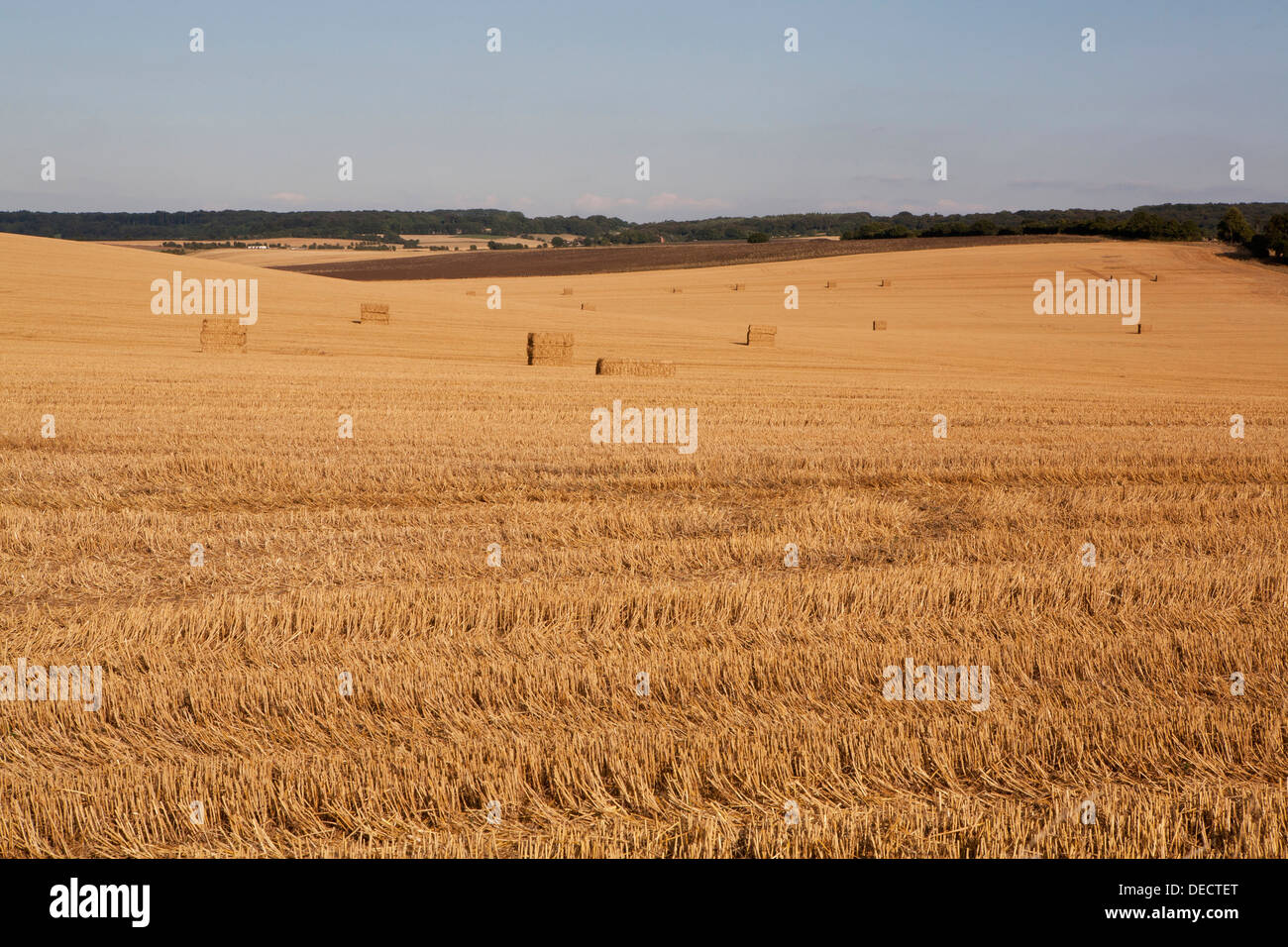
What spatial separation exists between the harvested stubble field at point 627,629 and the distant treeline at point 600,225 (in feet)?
212

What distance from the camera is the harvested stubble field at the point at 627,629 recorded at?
3.88 m

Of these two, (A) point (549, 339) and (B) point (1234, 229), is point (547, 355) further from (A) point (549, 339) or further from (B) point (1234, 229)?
(B) point (1234, 229)

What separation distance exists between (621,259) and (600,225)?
46.3 meters

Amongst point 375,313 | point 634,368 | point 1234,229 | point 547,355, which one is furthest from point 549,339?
point 1234,229

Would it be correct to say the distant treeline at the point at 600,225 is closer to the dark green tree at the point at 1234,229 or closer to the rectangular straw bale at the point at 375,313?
the dark green tree at the point at 1234,229

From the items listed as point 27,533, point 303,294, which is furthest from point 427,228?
point 27,533

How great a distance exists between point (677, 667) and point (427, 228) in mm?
115760

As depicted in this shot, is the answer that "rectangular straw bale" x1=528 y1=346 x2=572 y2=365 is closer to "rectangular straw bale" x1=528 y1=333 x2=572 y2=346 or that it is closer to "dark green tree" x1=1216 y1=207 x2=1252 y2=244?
"rectangular straw bale" x1=528 y1=333 x2=572 y2=346

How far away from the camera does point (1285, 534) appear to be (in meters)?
8.73

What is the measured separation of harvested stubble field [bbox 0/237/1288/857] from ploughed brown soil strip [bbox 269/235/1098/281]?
5483 cm

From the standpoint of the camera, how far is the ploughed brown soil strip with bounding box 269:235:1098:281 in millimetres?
69625

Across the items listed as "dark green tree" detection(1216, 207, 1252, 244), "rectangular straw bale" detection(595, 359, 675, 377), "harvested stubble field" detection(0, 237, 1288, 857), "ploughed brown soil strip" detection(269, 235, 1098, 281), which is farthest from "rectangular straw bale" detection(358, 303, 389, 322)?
"dark green tree" detection(1216, 207, 1252, 244)

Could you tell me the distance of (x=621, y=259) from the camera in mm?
75875
